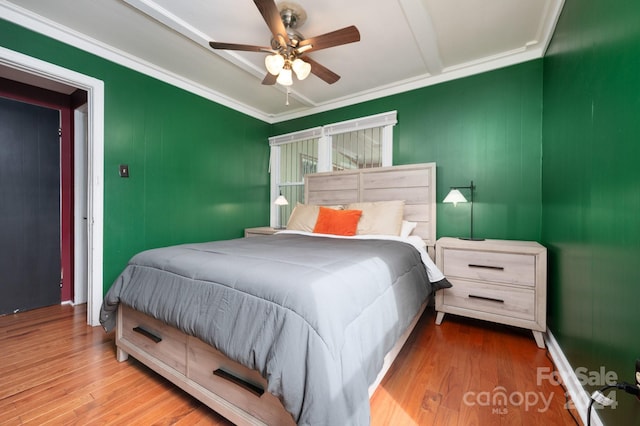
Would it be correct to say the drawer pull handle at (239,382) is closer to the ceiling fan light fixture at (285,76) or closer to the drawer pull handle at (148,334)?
the drawer pull handle at (148,334)

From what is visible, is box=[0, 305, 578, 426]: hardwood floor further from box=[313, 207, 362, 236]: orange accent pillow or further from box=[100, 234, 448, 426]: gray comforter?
box=[313, 207, 362, 236]: orange accent pillow

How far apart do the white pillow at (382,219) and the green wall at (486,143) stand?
0.56m

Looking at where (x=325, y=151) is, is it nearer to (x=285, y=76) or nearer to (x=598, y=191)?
(x=285, y=76)

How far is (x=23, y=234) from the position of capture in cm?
278

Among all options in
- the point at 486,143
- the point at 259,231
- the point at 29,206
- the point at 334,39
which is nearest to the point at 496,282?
the point at 486,143

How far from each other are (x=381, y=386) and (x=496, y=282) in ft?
4.26

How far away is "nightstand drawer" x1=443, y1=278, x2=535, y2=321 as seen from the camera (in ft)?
6.60

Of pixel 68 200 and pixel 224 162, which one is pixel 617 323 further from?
pixel 68 200

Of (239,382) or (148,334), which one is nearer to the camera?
(239,382)

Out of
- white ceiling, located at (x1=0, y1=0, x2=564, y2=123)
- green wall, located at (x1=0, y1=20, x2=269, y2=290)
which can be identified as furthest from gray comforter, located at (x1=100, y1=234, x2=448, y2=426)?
white ceiling, located at (x1=0, y1=0, x2=564, y2=123)

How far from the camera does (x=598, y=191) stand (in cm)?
123

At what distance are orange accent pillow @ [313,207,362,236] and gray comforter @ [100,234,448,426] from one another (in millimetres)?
984

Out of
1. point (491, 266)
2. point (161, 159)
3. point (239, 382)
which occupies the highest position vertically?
point (161, 159)

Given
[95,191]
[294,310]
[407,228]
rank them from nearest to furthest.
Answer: [294,310], [95,191], [407,228]
